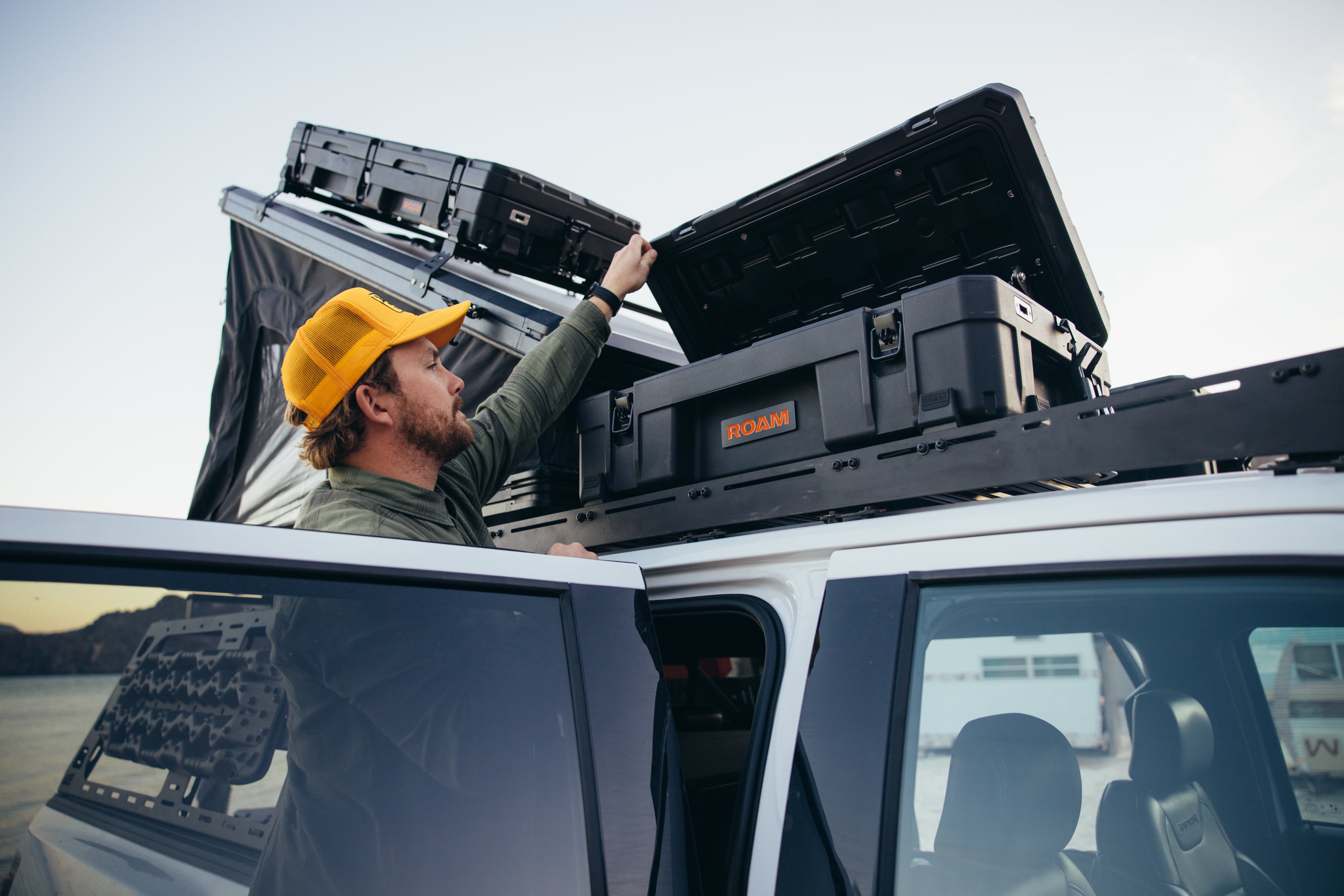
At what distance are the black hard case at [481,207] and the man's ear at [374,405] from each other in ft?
3.17

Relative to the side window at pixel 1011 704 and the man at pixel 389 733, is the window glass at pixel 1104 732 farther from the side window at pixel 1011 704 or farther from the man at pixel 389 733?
the man at pixel 389 733

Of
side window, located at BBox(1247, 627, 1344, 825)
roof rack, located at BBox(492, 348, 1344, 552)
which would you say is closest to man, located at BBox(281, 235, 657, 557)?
roof rack, located at BBox(492, 348, 1344, 552)

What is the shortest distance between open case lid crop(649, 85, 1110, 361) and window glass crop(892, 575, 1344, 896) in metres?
1.02

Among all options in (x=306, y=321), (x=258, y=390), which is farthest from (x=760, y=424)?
(x=258, y=390)

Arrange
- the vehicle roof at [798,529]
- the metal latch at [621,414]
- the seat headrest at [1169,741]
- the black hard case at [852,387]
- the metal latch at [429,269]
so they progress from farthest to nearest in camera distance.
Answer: the metal latch at [429,269] → the metal latch at [621,414] → the black hard case at [852,387] → the seat headrest at [1169,741] → the vehicle roof at [798,529]

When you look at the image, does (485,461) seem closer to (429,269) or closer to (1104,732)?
(429,269)

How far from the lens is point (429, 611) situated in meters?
1.04

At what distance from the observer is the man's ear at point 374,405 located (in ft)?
6.12

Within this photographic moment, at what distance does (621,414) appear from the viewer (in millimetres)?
2025

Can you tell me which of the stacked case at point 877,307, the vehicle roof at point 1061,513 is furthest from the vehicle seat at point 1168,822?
the stacked case at point 877,307

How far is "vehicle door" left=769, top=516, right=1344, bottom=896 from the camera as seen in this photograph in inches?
34.6

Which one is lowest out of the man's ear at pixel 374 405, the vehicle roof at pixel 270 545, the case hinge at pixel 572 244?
the vehicle roof at pixel 270 545

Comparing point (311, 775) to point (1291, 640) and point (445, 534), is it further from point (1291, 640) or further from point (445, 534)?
point (1291, 640)

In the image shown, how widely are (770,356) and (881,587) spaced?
28.8 inches
